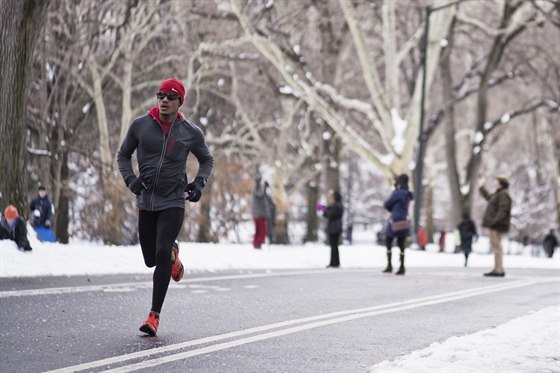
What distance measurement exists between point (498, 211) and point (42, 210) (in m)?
8.90

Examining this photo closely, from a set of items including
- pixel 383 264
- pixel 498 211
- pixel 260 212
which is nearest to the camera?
pixel 498 211

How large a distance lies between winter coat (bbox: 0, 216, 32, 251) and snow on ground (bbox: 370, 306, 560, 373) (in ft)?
23.8

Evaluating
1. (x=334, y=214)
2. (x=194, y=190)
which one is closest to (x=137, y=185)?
(x=194, y=190)

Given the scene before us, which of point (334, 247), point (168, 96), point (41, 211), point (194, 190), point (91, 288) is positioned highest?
point (168, 96)

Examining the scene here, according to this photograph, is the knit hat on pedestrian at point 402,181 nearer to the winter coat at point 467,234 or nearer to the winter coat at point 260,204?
the winter coat at point 260,204

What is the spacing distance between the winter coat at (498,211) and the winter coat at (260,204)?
21.8 feet

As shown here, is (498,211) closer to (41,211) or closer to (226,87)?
(41,211)

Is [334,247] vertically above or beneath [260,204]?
beneath

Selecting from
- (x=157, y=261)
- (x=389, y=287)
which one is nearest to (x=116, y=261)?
(x=389, y=287)

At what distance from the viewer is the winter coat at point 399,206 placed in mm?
16422

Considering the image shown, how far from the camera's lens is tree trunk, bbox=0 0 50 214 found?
13.6 m

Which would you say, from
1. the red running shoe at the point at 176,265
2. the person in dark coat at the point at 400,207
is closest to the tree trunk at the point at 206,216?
the person in dark coat at the point at 400,207

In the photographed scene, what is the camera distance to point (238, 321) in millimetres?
8102

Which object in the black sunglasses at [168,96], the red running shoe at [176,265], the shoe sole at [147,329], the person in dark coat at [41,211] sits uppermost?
the black sunglasses at [168,96]
